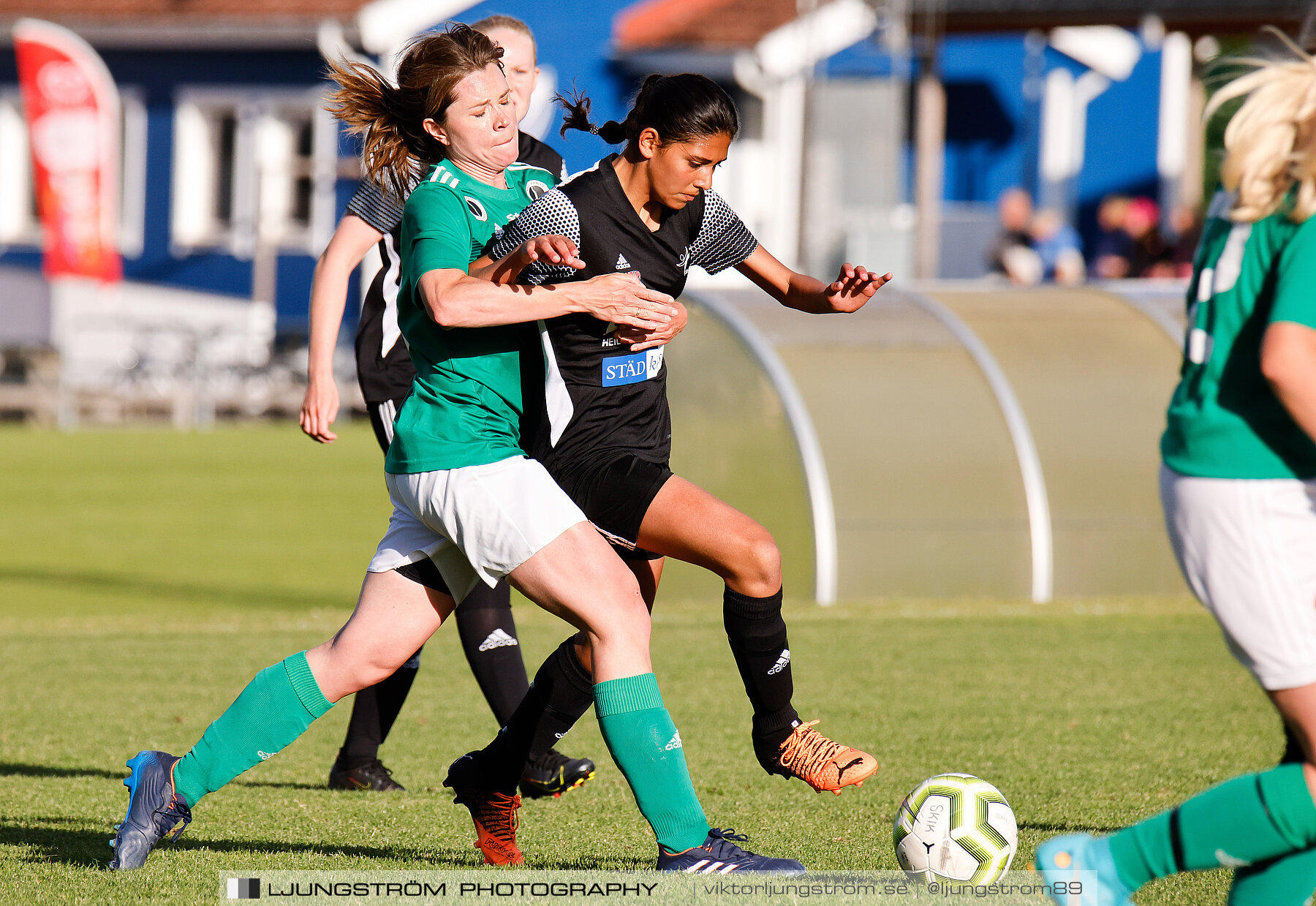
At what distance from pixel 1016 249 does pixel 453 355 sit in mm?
12980

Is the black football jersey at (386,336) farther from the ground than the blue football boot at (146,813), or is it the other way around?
the black football jersey at (386,336)

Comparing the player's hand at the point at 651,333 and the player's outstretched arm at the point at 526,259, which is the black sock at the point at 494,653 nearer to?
the player's hand at the point at 651,333

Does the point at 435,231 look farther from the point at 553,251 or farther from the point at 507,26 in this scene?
the point at 507,26

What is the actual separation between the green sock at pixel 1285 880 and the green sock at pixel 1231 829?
22mm

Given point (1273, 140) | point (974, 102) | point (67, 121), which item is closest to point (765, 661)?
point (1273, 140)

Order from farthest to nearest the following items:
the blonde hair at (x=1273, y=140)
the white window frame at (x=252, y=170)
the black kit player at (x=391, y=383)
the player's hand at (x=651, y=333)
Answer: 1. the white window frame at (x=252, y=170)
2. the black kit player at (x=391, y=383)
3. the player's hand at (x=651, y=333)
4. the blonde hair at (x=1273, y=140)

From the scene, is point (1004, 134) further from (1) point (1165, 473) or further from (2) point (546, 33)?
(1) point (1165, 473)

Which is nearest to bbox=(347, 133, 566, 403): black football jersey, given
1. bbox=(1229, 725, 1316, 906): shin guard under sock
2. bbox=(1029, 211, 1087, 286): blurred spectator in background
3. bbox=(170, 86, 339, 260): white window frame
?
bbox=(1229, 725, 1316, 906): shin guard under sock

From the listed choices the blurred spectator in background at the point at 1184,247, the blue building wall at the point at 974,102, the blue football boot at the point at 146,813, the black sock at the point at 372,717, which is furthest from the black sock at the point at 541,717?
the blue building wall at the point at 974,102

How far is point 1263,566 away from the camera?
2.94 m

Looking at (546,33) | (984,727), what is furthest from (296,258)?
(984,727)

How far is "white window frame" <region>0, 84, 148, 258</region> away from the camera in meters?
28.2

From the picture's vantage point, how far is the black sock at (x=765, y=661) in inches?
158

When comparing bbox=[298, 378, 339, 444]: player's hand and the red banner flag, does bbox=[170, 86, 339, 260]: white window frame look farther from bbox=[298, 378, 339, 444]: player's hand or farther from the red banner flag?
bbox=[298, 378, 339, 444]: player's hand
